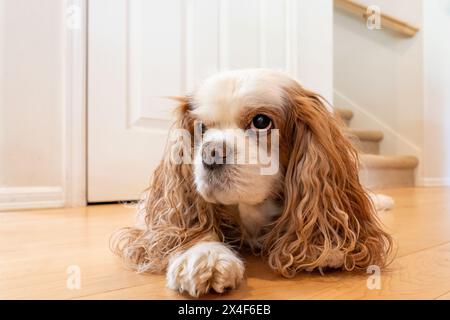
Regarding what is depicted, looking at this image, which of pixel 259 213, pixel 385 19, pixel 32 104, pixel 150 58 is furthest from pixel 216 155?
pixel 385 19

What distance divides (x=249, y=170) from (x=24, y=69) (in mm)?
1623

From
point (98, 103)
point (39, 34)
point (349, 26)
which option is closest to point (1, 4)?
point (39, 34)

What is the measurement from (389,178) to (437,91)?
1025mm

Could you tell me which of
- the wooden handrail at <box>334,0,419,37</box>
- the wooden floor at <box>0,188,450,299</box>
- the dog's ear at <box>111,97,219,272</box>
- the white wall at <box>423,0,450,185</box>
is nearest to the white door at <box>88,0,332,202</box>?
the wooden floor at <box>0,188,450,299</box>

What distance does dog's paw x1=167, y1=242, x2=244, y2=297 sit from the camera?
722 mm

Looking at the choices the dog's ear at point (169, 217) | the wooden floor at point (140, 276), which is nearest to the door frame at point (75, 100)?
the wooden floor at point (140, 276)

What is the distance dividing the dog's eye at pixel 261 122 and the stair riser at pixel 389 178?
2621 millimetres

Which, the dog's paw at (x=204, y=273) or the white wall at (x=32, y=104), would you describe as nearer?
the dog's paw at (x=204, y=273)

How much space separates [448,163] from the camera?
161 inches

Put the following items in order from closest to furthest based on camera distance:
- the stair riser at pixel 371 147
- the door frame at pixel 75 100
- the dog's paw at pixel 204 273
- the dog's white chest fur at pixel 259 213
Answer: the dog's paw at pixel 204 273 → the dog's white chest fur at pixel 259 213 → the door frame at pixel 75 100 → the stair riser at pixel 371 147

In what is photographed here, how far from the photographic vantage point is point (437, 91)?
410 centimetres

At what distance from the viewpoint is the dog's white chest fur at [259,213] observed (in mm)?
997

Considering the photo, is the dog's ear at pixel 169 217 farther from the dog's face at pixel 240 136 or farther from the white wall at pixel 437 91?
the white wall at pixel 437 91
